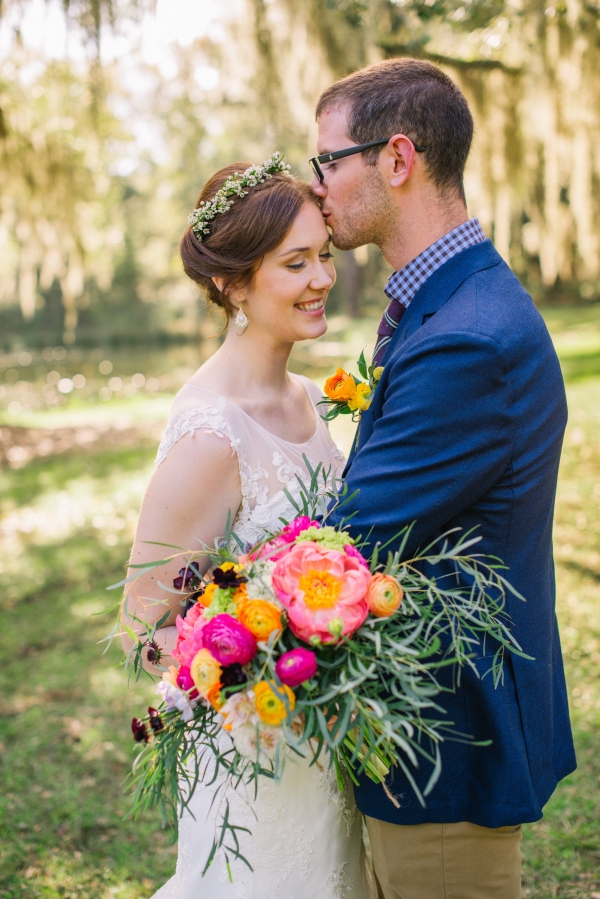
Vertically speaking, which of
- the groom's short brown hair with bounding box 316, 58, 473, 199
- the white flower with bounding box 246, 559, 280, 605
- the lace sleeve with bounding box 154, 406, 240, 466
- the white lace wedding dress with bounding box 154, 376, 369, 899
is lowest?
the white lace wedding dress with bounding box 154, 376, 369, 899

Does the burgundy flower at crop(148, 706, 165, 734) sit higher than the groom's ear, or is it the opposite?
the groom's ear

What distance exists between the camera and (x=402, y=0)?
5.29 metres

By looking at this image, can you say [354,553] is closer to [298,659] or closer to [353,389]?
[298,659]

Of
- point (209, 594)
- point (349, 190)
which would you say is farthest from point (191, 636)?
point (349, 190)

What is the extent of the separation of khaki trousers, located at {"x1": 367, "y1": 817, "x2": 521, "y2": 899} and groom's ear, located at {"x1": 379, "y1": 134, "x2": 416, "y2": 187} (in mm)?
1808

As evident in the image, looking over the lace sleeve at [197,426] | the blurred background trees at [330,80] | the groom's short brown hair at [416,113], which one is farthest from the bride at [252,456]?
the blurred background trees at [330,80]

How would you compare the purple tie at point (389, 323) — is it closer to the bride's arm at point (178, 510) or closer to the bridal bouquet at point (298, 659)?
the bride's arm at point (178, 510)

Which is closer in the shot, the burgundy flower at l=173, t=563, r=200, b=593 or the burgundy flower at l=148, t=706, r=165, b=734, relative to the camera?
the burgundy flower at l=148, t=706, r=165, b=734

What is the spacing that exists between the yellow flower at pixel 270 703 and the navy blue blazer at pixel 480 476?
1.51ft

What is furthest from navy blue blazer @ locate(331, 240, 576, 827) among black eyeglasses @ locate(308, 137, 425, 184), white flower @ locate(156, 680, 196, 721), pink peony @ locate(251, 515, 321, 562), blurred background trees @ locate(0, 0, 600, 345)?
blurred background trees @ locate(0, 0, 600, 345)

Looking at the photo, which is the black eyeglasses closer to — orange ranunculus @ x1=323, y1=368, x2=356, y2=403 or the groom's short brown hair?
the groom's short brown hair

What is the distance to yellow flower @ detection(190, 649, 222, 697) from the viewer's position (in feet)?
5.03

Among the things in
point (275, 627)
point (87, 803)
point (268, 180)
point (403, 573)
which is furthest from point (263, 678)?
point (87, 803)

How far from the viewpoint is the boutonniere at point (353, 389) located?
221cm
